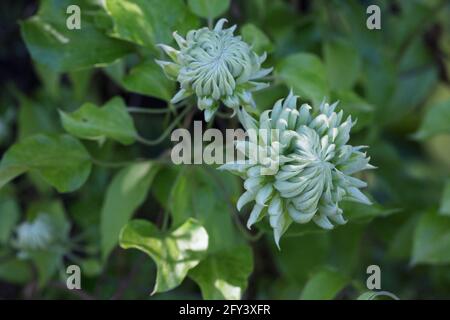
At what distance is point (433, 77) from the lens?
1.71 metres

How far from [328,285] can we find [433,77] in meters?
0.73

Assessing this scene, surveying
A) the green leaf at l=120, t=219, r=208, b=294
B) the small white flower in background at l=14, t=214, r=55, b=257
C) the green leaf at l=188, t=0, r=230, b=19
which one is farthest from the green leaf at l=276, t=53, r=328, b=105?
the small white flower in background at l=14, t=214, r=55, b=257

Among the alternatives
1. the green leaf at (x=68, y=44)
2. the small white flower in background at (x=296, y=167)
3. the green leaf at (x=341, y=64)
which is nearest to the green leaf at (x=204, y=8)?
the green leaf at (x=68, y=44)

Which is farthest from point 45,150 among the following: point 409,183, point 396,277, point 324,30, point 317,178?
point 396,277

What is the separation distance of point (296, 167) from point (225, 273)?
25 cm

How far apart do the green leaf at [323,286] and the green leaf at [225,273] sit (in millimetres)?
123

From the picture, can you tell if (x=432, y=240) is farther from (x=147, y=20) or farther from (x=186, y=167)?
(x=147, y=20)

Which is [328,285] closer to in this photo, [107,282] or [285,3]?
[107,282]

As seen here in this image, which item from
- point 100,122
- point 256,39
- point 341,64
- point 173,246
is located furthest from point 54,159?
point 341,64

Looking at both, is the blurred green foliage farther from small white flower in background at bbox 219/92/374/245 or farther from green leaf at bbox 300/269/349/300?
small white flower in background at bbox 219/92/374/245

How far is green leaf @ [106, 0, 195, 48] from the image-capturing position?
1.07 m

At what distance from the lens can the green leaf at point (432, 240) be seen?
125 cm
